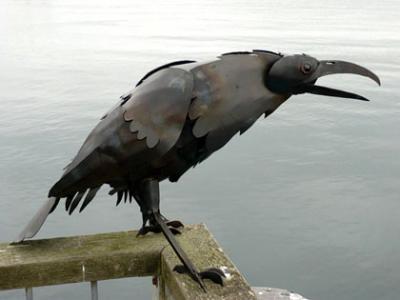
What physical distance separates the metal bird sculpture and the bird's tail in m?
0.23

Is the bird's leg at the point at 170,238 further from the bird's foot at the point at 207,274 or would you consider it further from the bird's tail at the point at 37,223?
the bird's tail at the point at 37,223

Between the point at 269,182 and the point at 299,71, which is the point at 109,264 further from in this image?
the point at 269,182

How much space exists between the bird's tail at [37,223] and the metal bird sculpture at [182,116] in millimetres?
231

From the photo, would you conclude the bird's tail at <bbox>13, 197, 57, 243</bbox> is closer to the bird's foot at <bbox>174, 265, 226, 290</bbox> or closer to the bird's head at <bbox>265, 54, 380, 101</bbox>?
the bird's foot at <bbox>174, 265, 226, 290</bbox>

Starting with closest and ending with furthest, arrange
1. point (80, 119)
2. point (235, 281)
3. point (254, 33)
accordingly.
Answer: point (235, 281), point (80, 119), point (254, 33)

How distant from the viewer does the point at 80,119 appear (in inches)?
472

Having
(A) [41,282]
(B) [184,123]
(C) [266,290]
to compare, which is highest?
(B) [184,123]

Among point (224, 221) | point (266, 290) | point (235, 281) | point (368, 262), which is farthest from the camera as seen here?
point (224, 221)

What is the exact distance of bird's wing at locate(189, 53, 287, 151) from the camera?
2709mm

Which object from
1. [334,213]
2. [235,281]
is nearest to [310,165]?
[334,213]

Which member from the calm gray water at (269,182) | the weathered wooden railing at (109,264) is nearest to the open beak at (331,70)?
the weathered wooden railing at (109,264)

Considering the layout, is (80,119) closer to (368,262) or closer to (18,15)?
(368,262)

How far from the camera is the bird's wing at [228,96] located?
2709 millimetres

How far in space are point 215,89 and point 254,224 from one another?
5.73 metres
